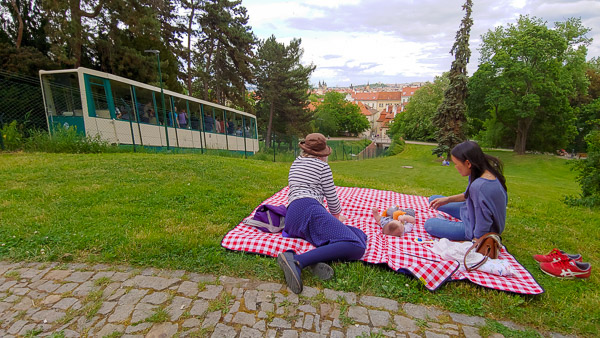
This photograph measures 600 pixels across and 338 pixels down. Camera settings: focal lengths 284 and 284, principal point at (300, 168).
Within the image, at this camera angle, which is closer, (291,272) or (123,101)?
(291,272)

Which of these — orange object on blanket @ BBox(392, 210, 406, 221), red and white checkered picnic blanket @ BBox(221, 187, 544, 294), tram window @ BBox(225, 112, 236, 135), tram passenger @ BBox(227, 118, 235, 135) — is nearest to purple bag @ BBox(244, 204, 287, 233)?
red and white checkered picnic blanket @ BBox(221, 187, 544, 294)

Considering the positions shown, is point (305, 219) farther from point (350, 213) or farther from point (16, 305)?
point (16, 305)

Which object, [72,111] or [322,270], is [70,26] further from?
[322,270]

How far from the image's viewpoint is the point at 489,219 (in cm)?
292

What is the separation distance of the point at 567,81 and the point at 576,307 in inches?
1179

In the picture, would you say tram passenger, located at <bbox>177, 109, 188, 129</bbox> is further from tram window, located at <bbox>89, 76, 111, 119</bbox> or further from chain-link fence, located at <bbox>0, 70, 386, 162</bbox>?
tram window, located at <bbox>89, 76, 111, 119</bbox>

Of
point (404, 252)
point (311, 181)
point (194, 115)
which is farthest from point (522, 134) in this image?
point (311, 181)

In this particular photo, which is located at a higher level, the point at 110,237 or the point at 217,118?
the point at 217,118

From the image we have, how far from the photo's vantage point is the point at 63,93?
416 inches

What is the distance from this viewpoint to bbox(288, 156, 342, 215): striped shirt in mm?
3098

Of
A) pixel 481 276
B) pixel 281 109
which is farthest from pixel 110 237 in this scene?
pixel 281 109

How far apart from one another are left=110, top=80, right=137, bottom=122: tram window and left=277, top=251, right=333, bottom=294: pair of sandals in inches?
459

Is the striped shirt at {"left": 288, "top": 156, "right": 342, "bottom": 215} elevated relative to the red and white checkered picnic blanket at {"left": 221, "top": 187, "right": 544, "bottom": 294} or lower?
elevated

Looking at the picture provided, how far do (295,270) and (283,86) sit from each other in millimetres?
31455
